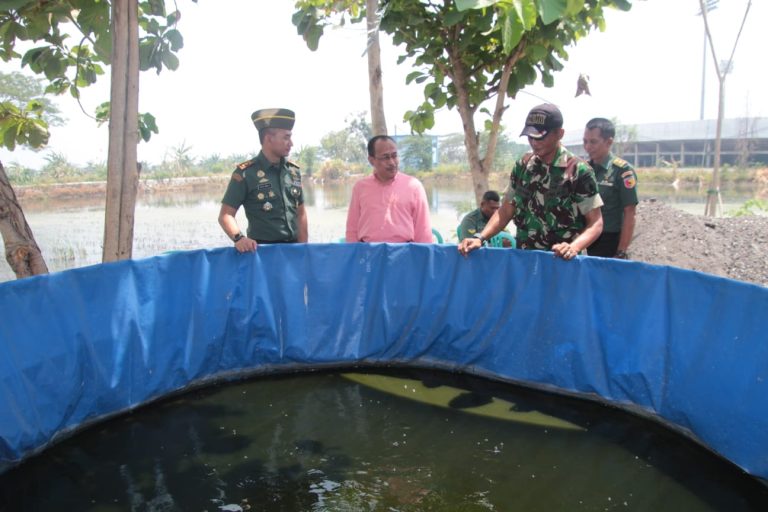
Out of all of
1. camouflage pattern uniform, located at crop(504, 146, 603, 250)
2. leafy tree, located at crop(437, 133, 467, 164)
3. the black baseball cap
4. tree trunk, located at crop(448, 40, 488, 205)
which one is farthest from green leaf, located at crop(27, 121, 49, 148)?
leafy tree, located at crop(437, 133, 467, 164)

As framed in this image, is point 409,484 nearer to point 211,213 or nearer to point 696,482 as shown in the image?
point 696,482

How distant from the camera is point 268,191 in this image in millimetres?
4129

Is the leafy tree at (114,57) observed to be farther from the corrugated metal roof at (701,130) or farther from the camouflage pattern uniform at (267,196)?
the corrugated metal roof at (701,130)

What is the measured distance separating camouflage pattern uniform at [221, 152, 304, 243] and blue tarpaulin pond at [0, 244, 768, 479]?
25 cm

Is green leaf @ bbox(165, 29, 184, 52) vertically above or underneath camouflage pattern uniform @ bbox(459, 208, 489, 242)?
above

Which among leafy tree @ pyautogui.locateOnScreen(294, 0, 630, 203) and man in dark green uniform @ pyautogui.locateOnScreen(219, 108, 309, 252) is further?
leafy tree @ pyautogui.locateOnScreen(294, 0, 630, 203)

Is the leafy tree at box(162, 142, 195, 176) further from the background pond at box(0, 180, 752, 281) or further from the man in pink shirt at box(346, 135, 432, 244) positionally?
the man in pink shirt at box(346, 135, 432, 244)

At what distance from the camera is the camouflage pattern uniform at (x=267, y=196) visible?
4.05 m

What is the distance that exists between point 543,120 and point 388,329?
5.75 ft

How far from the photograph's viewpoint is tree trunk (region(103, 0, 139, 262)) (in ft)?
13.2

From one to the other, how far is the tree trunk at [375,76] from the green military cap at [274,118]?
1592 millimetres

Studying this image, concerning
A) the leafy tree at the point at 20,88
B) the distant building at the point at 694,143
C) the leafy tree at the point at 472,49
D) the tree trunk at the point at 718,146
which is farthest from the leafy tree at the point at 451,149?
the leafy tree at the point at 472,49

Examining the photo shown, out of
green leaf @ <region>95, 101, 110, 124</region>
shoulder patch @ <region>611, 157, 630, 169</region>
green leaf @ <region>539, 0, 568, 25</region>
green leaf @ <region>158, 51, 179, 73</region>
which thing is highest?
green leaf @ <region>158, 51, 179, 73</region>

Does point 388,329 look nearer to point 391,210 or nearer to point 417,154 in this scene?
point 391,210
